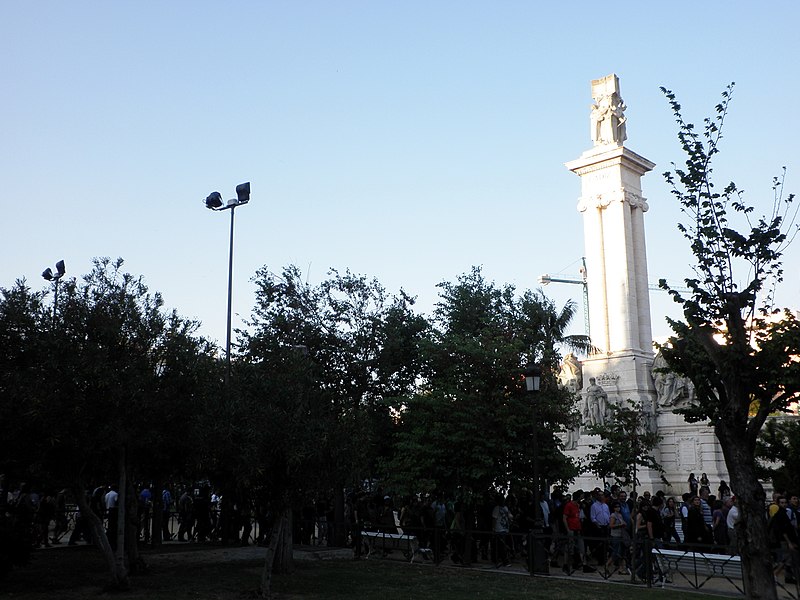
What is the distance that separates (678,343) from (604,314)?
24.1 m

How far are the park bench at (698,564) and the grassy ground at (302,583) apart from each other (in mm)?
909

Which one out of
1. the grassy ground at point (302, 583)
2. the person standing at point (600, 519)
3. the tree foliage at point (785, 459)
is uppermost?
the tree foliage at point (785, 459)

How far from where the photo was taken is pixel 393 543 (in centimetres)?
2212

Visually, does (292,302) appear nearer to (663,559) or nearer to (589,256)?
(663,559)

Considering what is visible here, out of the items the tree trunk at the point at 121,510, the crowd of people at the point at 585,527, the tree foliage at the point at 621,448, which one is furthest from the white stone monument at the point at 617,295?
the tree trunk at the point at 121,510

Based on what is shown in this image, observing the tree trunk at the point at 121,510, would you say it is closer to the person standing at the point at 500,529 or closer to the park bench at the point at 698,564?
the person standing at the point at 500,529

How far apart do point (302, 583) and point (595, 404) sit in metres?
22.7

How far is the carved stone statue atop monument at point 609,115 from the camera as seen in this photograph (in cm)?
3934

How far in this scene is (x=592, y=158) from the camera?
3894 cm

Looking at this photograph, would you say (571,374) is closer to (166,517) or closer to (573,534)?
(166,517)

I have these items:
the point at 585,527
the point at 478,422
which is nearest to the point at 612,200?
the point at 478,422

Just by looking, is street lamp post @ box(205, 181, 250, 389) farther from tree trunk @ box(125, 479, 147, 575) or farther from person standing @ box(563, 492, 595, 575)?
person standing @ box(563, 492, 595, 575)

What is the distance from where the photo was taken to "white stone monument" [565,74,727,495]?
3541cm

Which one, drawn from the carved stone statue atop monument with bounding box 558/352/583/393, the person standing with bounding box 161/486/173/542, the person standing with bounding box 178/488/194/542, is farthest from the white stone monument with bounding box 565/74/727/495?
the person standing with bounding box 161/486/173/542
